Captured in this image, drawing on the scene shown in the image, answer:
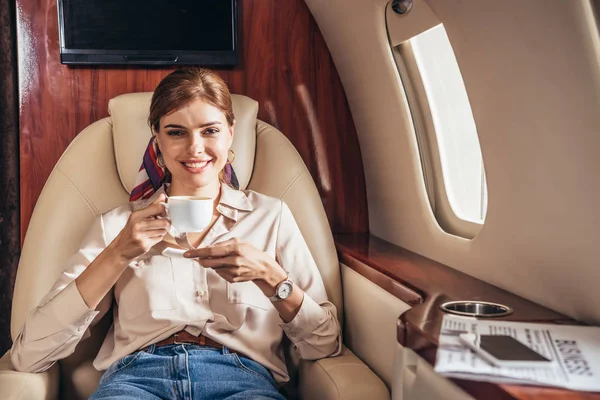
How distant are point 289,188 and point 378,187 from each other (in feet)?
1.48

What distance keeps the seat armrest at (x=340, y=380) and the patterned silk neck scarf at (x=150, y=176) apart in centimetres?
65

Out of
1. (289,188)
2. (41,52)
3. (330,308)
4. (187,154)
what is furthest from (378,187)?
(41,52)

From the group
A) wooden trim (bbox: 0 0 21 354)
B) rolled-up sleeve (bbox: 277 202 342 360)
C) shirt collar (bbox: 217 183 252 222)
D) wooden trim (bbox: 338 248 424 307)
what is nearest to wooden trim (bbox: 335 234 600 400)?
wooden trim (bbox: 338 248 424 307)

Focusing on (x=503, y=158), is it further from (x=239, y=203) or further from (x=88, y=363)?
(x=88, y=363)

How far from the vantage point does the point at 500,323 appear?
50.9 inches

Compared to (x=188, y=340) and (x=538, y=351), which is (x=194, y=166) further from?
(x=538, y=351)

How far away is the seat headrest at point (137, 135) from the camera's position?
2057mm

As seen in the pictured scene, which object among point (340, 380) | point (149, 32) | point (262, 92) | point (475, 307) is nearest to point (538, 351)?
point (475, 307)

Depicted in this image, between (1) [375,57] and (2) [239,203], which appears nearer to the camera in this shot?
(2) [239,203]

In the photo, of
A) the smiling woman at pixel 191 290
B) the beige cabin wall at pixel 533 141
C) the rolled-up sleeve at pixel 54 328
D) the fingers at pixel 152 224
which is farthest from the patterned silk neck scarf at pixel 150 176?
the beige cabin wall at pixel 533 141

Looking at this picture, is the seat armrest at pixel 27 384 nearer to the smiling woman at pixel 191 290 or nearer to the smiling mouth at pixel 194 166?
the smiling woman at pixel 191 290

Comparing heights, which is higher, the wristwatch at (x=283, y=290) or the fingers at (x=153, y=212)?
the fingers at (x=153, y=212)

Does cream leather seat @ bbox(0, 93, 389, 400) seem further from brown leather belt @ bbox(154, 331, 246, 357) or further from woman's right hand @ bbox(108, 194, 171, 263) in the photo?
woman's right hand @ bbox(108, 194, 171, 263)

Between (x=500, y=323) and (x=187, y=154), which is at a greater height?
(x=187, y=154)
